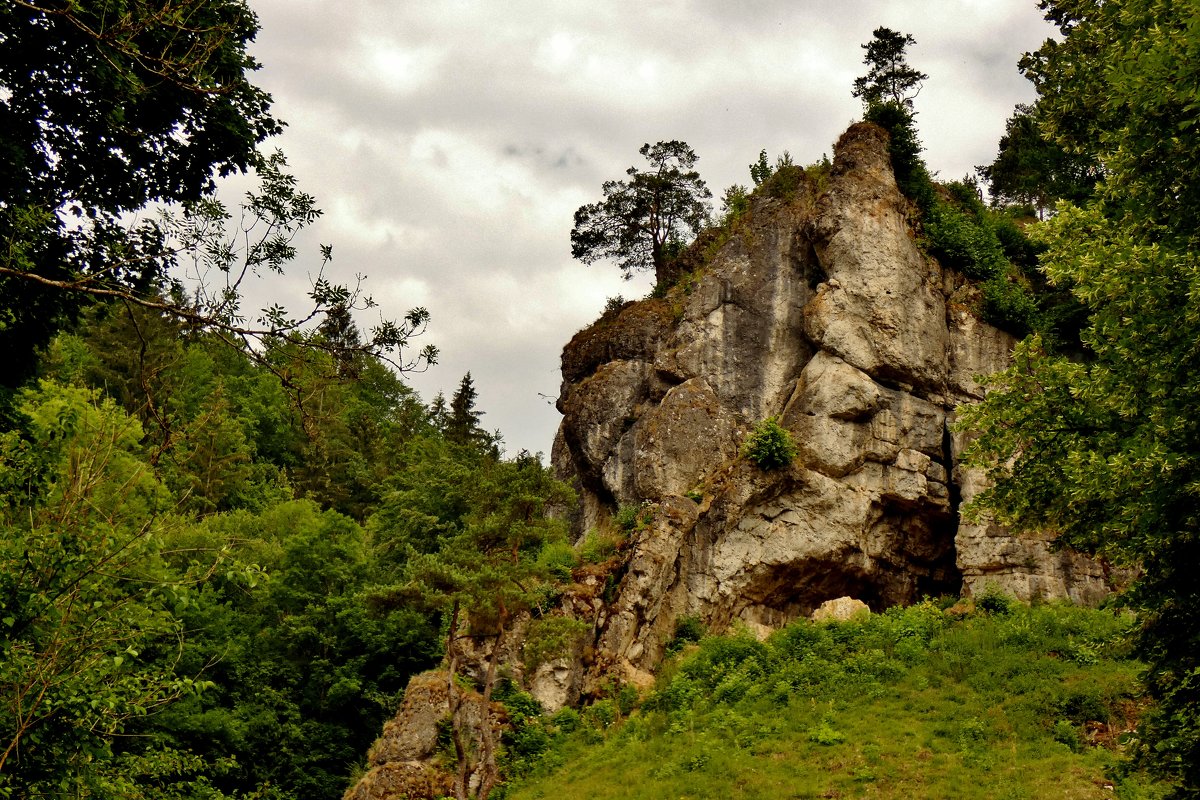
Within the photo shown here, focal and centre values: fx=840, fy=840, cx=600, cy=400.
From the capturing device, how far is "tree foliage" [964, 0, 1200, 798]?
861cm

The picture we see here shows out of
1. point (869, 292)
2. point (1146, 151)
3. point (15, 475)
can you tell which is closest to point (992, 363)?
point (869, 292)

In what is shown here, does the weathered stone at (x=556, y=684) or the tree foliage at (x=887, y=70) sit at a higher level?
the tree foliage at (x=887, y=70)

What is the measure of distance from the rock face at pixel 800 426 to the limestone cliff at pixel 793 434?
64mm

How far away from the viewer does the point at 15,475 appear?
8.12 m

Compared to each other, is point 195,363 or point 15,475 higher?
point 195,363

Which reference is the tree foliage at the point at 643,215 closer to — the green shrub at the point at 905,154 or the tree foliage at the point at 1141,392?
the green shrub at the point at 905,154

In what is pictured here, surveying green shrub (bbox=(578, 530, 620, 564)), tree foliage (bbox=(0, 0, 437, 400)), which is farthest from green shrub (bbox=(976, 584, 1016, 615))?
tree foliage (bbox=(0, 0, 437, 400))

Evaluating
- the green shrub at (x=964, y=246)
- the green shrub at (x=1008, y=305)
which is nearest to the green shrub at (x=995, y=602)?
the green shrub at (x=1008, y=305)

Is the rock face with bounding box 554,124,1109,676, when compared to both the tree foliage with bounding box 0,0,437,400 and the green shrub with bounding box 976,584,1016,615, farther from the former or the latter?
the tree foliage with bounding box 0,0,437,400

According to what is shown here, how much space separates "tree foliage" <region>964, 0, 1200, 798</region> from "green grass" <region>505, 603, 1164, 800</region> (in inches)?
195

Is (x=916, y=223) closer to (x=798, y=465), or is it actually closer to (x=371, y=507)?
(x=798, y=465)

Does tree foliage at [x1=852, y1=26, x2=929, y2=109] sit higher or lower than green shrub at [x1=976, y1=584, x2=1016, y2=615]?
higher

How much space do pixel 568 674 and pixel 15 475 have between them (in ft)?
55.9

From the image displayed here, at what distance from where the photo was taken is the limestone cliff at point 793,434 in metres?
25.0
